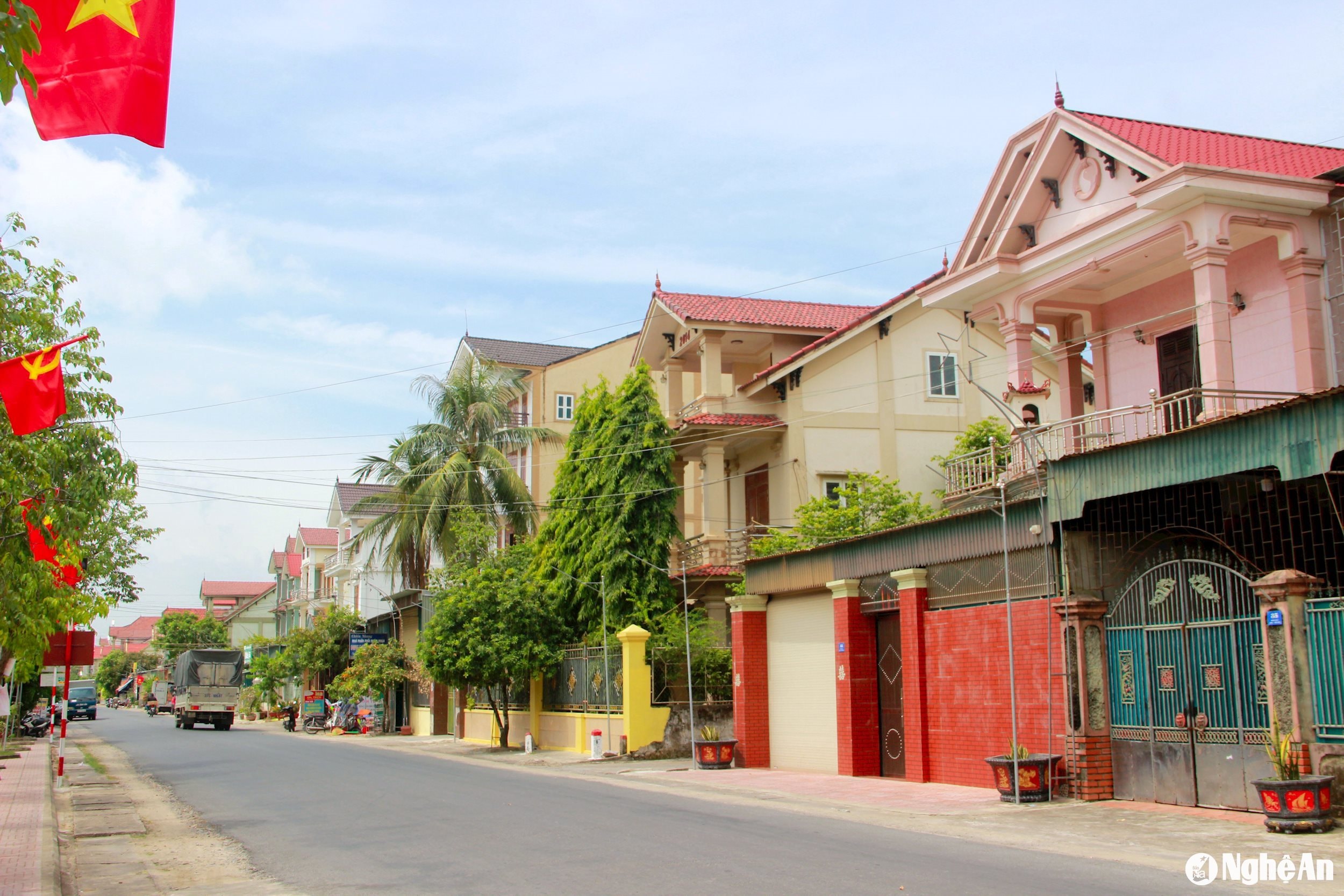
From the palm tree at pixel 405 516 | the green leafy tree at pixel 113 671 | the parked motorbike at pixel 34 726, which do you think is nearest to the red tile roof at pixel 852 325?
the palm tree at pixel 405 516

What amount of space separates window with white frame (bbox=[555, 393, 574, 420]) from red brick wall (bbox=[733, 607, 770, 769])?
23.6 m

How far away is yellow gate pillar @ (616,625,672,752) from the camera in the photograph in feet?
85.9

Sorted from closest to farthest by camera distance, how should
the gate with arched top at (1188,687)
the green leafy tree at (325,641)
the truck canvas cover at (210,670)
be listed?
the gate with arched top at (1188,687) < the truck canvas cover at (210,670) < the green leafy tree at (325,641)

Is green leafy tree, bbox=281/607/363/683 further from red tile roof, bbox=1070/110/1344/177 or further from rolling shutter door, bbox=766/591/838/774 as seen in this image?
red tile roof, bbox=1070/110/1344/177

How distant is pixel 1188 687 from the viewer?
13.7m

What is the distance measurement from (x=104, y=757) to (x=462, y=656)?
9742 mm

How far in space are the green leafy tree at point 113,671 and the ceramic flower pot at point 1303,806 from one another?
133 m

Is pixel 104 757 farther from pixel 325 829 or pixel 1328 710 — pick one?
pixel 1328 710

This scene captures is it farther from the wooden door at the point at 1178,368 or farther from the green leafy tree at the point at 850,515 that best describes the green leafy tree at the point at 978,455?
the wooden door at the point at 1178,368

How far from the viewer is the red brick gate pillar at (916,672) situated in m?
18.4

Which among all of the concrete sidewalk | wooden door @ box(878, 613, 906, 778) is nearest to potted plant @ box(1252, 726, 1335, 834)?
the concrete sidewalk

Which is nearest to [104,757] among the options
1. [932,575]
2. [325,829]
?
[325,829]

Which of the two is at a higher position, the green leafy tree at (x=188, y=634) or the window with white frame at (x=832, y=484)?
the window with white frame at (x=832, y=484)

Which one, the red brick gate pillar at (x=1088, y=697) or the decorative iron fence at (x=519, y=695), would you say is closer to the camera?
the red brick gate pillar at (x=1088, y=697)
